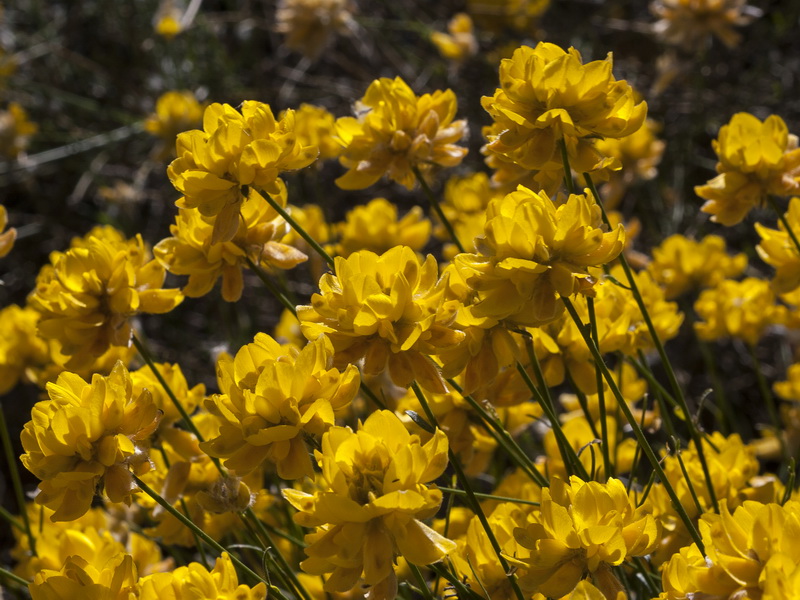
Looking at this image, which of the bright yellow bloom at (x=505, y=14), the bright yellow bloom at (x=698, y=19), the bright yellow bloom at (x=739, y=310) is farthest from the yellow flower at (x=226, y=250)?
the bright yellow bloom at (x=505, y=14)

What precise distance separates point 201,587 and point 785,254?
100 cm

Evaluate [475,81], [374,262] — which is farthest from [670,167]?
[374,262]

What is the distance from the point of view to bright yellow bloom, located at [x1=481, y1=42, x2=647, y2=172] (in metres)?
1.10

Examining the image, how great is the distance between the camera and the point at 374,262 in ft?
3.44

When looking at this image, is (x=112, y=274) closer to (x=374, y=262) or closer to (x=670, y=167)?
(x=374, y=262)

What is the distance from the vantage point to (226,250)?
1.29 metres

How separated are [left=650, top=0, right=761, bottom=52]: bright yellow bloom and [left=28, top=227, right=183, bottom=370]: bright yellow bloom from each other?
2.03 m

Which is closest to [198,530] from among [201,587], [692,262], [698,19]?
[201,587]

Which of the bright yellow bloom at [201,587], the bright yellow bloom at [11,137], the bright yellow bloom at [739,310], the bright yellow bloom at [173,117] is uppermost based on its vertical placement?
the bright yellow bloom at [201,587]

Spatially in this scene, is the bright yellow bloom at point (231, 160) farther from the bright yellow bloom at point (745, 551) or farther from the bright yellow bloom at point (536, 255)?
the bright yellow bloom at point (745, 551)

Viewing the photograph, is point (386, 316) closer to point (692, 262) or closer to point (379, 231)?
point (379, 231)

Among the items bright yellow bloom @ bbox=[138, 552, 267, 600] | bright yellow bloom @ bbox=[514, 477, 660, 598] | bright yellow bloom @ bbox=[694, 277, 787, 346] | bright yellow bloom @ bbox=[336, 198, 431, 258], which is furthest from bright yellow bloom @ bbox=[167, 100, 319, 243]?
bright yellow bloom @ bbox=[694, 277, 787, 346]

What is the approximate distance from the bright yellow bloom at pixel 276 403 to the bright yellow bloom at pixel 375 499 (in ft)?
0.18

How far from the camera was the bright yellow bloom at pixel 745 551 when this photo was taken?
883 millimetres
